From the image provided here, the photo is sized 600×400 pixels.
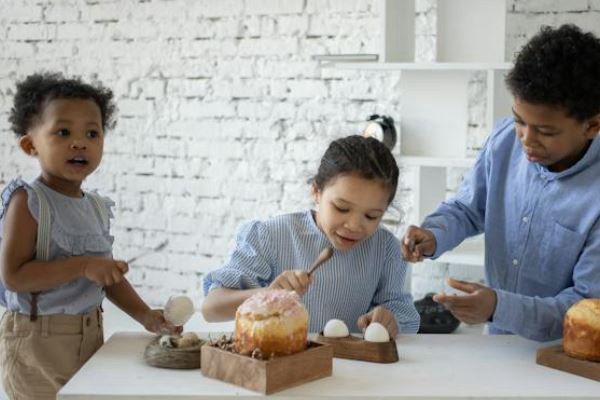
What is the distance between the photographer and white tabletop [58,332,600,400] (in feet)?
4.76

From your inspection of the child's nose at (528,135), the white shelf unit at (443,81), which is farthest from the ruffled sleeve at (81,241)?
the white shelf unit at (443,81)

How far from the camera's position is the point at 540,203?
1.90 m

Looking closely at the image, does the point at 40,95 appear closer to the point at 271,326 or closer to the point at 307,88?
the point at 271,326

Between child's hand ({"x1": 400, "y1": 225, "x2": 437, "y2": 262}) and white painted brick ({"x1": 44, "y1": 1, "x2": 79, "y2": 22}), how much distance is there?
284cm

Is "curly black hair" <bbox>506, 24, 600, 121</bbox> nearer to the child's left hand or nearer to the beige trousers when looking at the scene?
the child's left hand

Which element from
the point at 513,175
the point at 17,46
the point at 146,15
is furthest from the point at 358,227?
the point at 17,46

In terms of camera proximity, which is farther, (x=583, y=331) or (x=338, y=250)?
(x=338, y=250)

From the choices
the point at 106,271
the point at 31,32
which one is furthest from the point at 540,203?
the point at 31,32

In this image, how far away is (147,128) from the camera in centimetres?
425

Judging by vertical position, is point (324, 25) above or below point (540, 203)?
above

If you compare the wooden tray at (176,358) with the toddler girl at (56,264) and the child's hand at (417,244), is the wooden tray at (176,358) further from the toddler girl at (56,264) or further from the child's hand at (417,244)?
the child's hand at (417,244)

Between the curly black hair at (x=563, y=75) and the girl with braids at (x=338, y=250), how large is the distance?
327 millimetres

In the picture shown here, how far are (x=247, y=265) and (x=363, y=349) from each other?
41 cm

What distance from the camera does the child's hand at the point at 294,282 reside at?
1.72 meters
